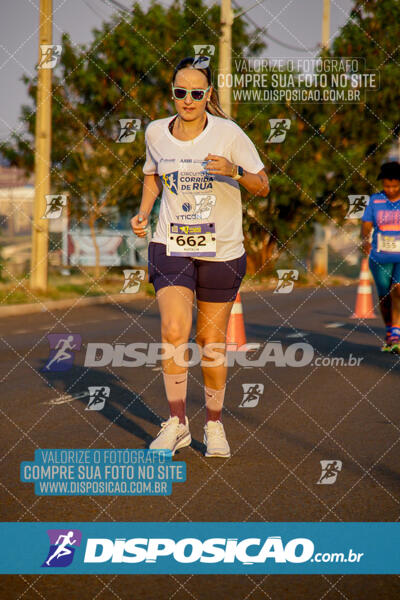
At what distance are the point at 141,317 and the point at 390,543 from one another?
39.4 ft

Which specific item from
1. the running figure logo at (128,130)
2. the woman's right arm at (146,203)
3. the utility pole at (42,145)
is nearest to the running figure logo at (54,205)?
the utility pole at (42,145)

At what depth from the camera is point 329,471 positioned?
568 cm

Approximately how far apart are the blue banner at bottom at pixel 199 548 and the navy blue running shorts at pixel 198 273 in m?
1.67

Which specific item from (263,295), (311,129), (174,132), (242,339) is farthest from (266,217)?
(174,132)

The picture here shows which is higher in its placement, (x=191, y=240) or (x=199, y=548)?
(x=191, y=240)

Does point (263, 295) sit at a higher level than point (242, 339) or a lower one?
lower

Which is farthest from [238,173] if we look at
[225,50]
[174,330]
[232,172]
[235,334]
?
[225,50]

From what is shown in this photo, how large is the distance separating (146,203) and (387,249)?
5390 millimetres

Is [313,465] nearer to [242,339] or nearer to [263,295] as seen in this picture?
[242,339]

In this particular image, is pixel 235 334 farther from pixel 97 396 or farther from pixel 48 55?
pixel 48 55

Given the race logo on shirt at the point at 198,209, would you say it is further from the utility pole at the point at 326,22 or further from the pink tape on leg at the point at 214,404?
the utility pole at the point at 326,22

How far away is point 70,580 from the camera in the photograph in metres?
3.95

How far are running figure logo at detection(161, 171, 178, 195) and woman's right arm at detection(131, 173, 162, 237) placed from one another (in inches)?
10.9

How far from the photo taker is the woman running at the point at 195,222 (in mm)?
5746
